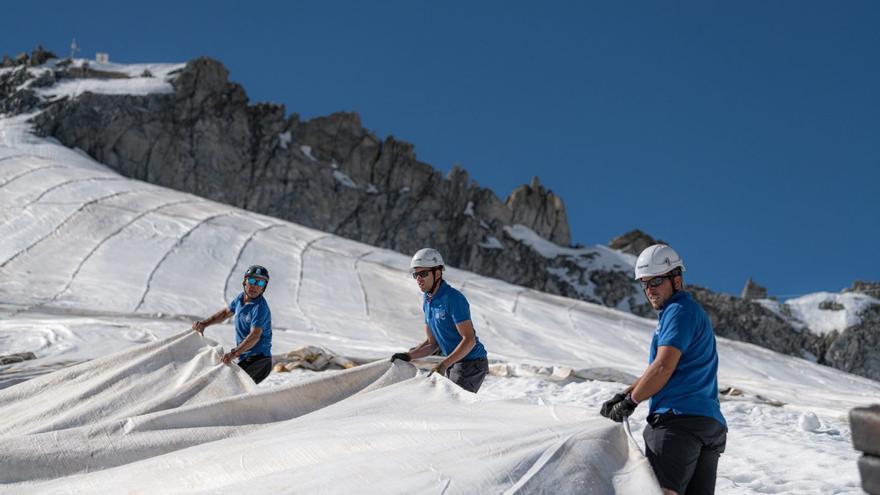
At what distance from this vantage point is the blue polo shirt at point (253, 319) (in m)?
6.33

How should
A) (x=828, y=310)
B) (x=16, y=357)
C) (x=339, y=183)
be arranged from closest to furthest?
(x=16, y=357) < (x=339, y=183) < (x=828, y=310)

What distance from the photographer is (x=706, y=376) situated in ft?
10.7

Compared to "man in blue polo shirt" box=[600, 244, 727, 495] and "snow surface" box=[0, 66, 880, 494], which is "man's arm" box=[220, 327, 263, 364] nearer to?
"snow surface" box=[0, 66, 880, 494]

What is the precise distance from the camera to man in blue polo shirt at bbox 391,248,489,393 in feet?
16.6

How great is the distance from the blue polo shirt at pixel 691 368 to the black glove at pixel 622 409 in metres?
0.12

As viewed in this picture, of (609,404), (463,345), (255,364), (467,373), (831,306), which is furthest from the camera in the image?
(831,306)

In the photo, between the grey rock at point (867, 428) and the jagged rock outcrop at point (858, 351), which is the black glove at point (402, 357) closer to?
the grey rock at point (867, 428)

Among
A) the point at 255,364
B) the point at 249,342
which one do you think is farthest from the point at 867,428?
the point at 255,364

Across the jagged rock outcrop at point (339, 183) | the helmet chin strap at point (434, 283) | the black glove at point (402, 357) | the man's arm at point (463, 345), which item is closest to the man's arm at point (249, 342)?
the black glove at point (402, 357)

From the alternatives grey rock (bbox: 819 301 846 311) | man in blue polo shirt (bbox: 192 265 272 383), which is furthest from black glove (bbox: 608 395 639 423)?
grey rock (bbox: 819 301 846 311)

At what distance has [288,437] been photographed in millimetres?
3842

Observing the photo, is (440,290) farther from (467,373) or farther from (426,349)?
(467,373)

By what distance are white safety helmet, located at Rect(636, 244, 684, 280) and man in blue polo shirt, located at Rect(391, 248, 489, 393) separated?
179 centimetres

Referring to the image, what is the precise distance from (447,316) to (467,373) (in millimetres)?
432
